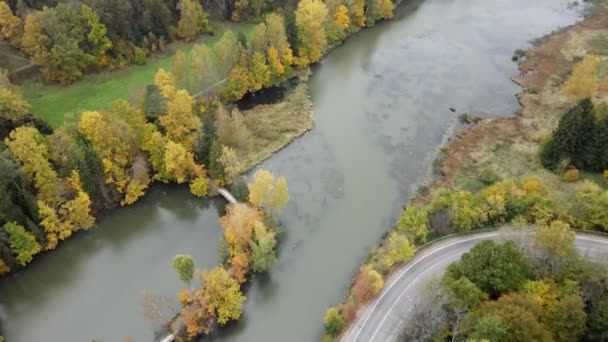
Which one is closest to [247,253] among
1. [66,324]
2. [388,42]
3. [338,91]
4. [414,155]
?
[66,324]

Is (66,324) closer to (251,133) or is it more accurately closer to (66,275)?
(66,275)

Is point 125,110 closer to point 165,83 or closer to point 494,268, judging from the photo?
point 165,83

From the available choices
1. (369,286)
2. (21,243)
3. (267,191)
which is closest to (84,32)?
(21,243)

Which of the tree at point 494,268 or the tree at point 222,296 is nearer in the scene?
the tree at point 494,268

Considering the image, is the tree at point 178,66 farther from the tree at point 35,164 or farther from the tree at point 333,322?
the tree at point 333,322

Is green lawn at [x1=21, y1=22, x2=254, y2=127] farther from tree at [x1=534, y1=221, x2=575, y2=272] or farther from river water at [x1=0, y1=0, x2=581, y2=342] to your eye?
tree at [x1=534, y1=221, x2=575, y2=272]

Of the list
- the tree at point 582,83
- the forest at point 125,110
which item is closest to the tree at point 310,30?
the forest at point 125,110
